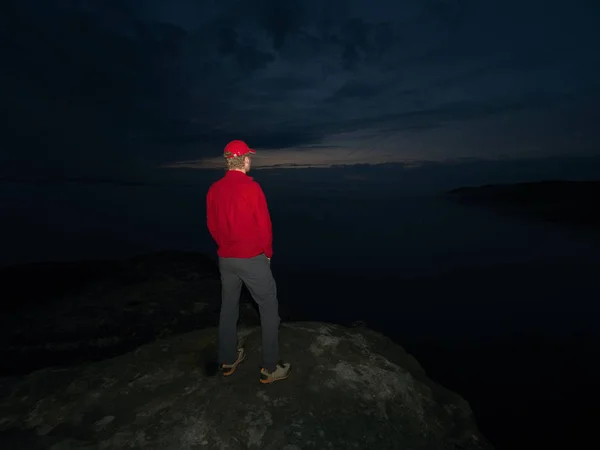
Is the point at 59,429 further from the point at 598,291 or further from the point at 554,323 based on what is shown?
the point at 598,291

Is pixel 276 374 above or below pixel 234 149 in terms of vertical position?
below

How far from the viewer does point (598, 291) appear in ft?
47.1

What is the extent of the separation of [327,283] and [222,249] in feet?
50.1

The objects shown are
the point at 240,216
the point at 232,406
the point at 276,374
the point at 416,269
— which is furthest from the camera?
the point at 416,269

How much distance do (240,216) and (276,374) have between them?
6.41 ft

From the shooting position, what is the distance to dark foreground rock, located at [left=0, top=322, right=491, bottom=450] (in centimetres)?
298

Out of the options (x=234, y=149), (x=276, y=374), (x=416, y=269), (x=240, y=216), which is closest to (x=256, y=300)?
(x=276, y=374)

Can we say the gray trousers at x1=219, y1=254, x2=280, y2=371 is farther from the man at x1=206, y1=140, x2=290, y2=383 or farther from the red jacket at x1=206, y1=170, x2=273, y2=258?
the red jacket at x1=206, y1=170, x2=273, y2=258

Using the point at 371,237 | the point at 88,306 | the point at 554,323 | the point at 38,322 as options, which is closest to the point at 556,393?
the point at 554,323

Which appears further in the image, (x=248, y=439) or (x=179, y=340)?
(x=179, y=340)

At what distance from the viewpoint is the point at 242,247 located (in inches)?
139

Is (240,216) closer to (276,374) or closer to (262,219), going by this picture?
Answer: (262,219)

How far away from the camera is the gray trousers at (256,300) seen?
3623 millimetres

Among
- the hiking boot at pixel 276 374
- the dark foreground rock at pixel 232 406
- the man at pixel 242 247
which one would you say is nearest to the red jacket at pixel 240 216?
the man at pixel 242 247
